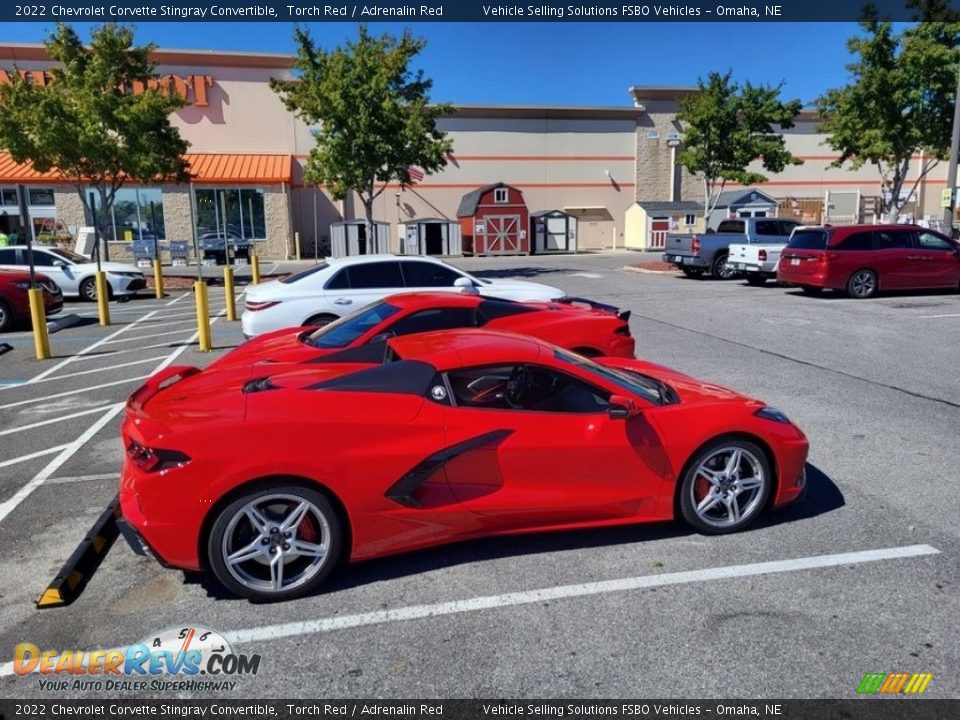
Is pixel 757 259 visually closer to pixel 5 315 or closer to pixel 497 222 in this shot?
pixel 5 315

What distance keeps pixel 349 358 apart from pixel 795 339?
27.7ft

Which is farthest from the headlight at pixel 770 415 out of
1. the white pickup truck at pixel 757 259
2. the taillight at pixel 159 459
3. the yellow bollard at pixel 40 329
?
the white pickup truck at pixel 757 259

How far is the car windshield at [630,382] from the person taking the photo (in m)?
4.55

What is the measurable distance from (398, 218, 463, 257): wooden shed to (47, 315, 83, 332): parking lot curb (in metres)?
24.7

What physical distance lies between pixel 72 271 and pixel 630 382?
18248 millimetres

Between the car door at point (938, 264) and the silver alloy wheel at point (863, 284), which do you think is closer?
the silver alloy wheel at point (863, 284)

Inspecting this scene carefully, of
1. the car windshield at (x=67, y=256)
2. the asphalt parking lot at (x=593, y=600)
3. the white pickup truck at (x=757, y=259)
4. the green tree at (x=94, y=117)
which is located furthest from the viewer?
the green tree at (x=94, y=117)

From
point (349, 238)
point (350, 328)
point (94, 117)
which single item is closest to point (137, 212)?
point (349, 238)

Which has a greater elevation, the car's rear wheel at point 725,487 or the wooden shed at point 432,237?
the wooden shed at point 432,237

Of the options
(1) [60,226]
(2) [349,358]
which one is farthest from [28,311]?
(1) [60,226]

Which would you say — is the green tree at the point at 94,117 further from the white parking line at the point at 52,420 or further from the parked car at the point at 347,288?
the white parking line at the point at 52,420

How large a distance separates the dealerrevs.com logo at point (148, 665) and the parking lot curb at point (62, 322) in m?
12.3

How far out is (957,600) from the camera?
3773 millimetres

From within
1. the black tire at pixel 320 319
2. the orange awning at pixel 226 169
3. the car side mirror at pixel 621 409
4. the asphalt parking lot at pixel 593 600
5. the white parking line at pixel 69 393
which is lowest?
the asphalt parking lot at pixel 593 600
